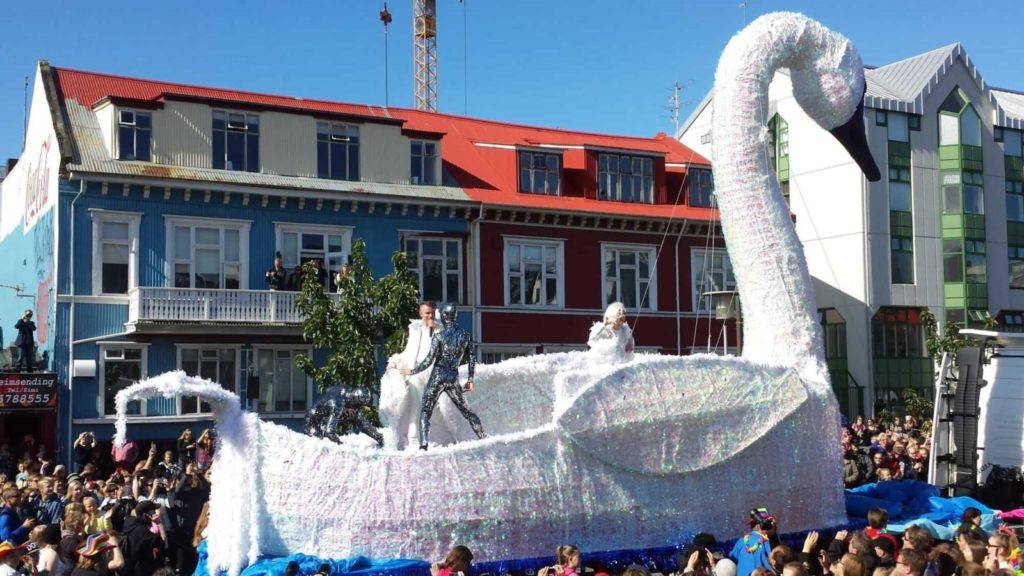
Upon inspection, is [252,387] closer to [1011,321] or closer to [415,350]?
[415,350]

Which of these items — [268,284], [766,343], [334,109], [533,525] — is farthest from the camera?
[334,109]

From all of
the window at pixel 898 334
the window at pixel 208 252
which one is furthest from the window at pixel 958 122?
the window at pixel 208 252

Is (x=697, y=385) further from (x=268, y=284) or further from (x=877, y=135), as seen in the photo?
(x=877, y=135)

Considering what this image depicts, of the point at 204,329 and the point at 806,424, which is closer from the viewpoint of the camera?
the point at 806,424

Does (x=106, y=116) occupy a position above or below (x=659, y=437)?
above

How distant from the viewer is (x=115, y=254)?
76.0 feet

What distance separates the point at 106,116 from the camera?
2381 centimetres

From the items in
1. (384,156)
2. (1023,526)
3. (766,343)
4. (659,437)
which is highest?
(384,156)

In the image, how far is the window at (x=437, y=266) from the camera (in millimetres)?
26625

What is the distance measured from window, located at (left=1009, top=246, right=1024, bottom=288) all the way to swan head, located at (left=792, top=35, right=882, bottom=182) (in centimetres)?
2577

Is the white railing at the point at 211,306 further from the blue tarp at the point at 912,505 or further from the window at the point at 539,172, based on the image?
the blue tarp at the point at 912,505

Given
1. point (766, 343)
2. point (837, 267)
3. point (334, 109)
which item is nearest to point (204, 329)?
point (334, 109)

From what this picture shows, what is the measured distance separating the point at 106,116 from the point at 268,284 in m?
4.93

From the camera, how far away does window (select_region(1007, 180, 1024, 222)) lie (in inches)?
1438
